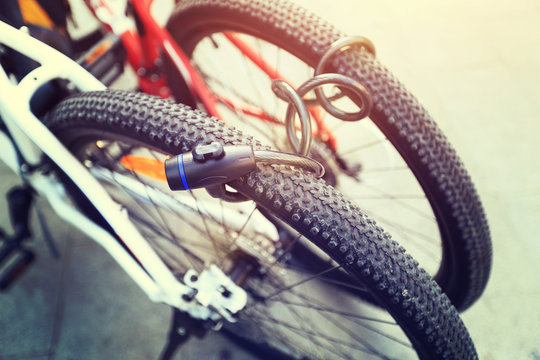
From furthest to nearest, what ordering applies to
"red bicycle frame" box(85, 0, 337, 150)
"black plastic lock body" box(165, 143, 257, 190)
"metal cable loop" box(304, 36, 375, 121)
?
"red bicycle frame" box(85, 0, 337, 150)
"metal cable loop" box(304, 36, 375, 121)
"black plastic lock body" box(165, 143, 257, 190)

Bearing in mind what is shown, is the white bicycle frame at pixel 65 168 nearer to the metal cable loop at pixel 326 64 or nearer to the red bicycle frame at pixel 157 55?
the red bicycle frame at pixel 157 55

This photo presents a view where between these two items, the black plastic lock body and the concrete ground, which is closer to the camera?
the black plastic lock body

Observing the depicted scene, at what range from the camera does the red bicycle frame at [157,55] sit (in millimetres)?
757

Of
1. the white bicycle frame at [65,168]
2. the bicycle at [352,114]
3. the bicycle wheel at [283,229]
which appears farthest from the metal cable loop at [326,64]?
the white bicycle frame at [65,168]

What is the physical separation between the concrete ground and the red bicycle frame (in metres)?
0.44

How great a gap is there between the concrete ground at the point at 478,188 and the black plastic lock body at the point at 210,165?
54 cm

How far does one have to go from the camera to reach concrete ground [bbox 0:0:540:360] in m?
0.84

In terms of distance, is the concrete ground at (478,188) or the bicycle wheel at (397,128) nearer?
the bicycle wheel at (397,128)

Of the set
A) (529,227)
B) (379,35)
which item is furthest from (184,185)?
(379,35)

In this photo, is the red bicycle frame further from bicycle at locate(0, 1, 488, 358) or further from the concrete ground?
the concrete ground

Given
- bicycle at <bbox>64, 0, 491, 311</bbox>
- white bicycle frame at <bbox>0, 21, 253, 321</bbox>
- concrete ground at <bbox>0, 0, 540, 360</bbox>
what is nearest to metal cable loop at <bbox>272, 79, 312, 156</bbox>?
bicycle at <bbox>64, 0, 491, 311</bbox>

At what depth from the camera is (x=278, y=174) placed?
438 millimetres

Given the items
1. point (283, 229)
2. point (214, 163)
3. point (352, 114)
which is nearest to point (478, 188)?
point (283, 229)

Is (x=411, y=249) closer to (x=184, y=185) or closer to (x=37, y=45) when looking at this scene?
(x=184, y=185)
